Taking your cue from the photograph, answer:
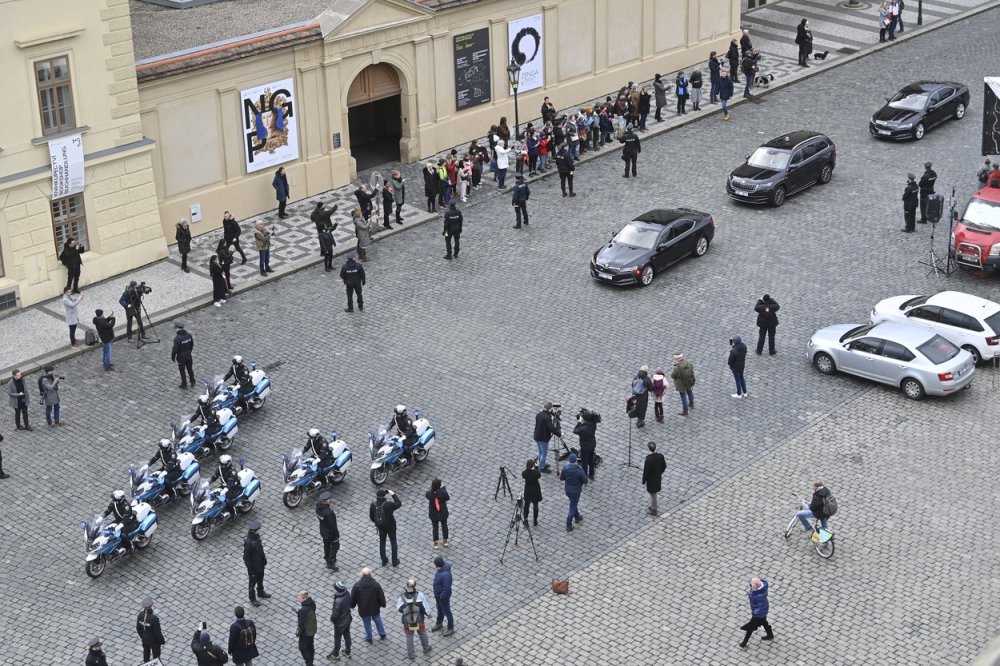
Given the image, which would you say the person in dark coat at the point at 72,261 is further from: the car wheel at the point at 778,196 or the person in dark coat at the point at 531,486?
the car wheel at the point at 778,196

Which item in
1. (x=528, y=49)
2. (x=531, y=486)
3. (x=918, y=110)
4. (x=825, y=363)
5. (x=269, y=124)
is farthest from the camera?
(x=528, y=49)

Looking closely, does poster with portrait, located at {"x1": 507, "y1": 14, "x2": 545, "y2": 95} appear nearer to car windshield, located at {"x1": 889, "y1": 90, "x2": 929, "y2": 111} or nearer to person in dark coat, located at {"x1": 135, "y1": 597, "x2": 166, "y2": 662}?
car windshield, located at {"x1": 889, "y1": 90, "x2": 929, "y2": 111}

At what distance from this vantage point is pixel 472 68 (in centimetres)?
4728

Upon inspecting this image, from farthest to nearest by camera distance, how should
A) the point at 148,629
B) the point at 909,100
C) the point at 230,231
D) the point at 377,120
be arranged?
the point at 377,120 → the point at 909,100 → the point at 230,231 → the point at 148,629

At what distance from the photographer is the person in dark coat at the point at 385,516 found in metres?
26.1

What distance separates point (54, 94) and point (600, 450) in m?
16.3

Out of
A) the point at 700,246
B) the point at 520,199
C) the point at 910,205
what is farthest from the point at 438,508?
the point at 910,205

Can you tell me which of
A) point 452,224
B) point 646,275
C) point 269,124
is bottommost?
point 646,275

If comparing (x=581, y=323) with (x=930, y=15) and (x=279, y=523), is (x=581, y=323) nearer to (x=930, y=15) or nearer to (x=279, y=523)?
(x=279, y=523)

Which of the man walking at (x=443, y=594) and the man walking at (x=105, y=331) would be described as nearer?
the man walking at (x=443, y=594)

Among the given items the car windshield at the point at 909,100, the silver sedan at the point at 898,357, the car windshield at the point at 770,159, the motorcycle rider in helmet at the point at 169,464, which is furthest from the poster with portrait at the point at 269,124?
the car windshield at the point at 909,100

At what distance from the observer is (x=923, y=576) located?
26.1 m

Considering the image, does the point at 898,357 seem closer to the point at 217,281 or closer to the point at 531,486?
the point at 531,486

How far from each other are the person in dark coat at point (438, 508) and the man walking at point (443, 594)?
1906mm
